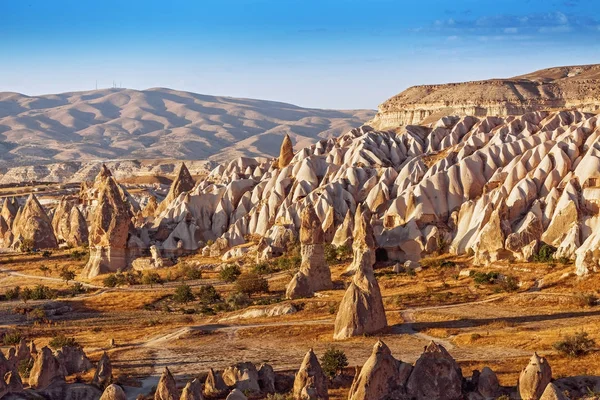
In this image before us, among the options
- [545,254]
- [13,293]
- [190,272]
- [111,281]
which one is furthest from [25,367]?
[545,254]

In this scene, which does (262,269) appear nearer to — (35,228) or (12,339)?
(12,339)

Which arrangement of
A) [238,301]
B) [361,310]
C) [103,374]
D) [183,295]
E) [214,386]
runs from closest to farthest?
[214,386] < [103,374] < [361,310] < [238,301] < [183,295]

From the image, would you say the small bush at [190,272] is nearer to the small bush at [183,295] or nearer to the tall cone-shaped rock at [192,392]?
the small bush at [183,295]

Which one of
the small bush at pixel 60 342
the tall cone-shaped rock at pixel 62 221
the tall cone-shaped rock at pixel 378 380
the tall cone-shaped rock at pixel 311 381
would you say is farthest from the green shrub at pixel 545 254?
the tall cone-shaped rock at pixel 62 221

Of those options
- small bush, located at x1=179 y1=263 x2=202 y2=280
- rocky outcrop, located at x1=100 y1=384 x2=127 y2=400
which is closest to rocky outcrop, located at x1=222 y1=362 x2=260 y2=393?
rocky outcrop, located at x1=100 y1=384 x2=127 y2=400

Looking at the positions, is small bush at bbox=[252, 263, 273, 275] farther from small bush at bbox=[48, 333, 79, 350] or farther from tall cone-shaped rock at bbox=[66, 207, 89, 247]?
tall cone-shaped rock at bbox=[66, 207, 89, 247]
